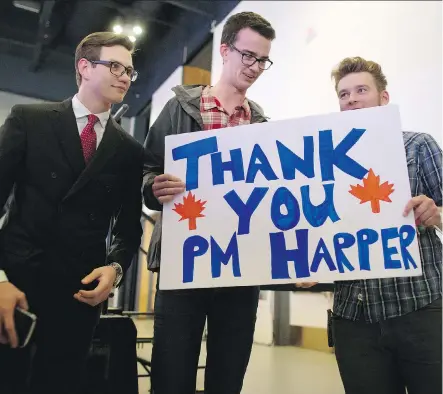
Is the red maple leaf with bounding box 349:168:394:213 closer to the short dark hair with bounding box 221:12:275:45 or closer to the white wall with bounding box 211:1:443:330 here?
the short dark hair with bounding box 221:12:275:45

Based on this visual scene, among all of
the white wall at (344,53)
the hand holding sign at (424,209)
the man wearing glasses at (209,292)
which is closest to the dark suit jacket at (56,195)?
the man wearing glasses at (209,292)

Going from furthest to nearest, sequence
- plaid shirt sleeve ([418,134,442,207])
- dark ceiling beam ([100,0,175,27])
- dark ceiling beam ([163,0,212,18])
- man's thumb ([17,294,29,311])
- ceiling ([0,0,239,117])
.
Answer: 1. dark ceiling beam ([163,0,212,18])
2. dark ceiling beam ([100,0,175,27])
3. ceiling ([0,0,239,117])
4. plaid shirt sleeve ([418,134,442,207])
5. man's thumb ([17,294,29,311])

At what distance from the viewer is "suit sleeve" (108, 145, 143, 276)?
0.99 metres

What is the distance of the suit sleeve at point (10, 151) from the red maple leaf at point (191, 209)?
33 cm

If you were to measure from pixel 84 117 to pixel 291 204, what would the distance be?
1.64 feet

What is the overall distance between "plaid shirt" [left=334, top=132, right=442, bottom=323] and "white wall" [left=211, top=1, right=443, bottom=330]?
0.56 metres

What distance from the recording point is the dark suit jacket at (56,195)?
89cm

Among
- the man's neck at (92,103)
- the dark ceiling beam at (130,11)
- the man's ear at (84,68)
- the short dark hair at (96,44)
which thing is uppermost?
the dark ceiling beam at (130,11)

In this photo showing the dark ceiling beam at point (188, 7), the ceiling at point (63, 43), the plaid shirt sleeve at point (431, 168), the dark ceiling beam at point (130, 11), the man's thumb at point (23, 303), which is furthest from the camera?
the dark ceiling beam at point (188, 7)

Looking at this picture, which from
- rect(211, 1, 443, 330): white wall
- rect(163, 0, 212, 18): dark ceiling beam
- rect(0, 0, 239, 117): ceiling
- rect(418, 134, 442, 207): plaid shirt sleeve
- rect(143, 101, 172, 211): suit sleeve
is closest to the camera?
rect(418, 134, 442, 207): plaid shirt sleeve

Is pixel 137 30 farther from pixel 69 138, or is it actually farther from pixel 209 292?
pixel 209 292

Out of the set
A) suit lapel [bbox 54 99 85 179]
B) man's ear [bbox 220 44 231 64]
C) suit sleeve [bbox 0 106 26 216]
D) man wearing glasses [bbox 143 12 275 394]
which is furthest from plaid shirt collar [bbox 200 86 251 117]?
suit sleeve [bbox 0 106 26 216]

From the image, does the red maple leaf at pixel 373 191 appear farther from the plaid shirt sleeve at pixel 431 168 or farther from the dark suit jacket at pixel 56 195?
the dark suit jacket at pixel 56 195

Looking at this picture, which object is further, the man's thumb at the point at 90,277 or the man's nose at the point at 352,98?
the man's nose at the point at 352,98
